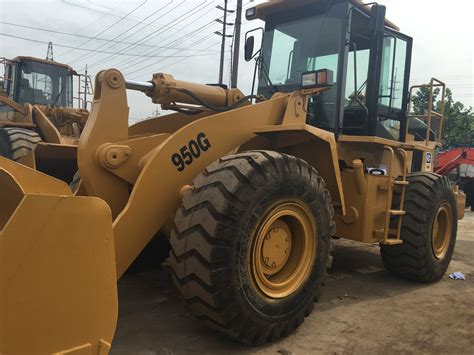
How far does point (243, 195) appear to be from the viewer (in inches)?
119

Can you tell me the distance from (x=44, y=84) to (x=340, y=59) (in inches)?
344

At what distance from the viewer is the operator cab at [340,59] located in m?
4.78

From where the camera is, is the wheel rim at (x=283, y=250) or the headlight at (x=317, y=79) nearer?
the wheel rim at (x=283, y=250)

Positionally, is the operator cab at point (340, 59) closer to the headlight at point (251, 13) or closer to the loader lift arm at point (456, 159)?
the headlight at point (251, 13)

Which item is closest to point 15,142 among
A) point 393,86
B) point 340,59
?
point 340,59

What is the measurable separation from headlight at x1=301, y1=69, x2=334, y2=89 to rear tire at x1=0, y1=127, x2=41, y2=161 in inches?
222

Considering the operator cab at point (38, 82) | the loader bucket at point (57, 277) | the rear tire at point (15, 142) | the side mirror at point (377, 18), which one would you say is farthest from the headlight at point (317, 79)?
the operator cab at point (38, 82)

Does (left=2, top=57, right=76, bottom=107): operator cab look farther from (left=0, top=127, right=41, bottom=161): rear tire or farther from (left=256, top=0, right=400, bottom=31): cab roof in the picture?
(left=256, top=0, right=400, bottom=31): cab roof

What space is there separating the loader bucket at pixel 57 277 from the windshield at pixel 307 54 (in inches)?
123

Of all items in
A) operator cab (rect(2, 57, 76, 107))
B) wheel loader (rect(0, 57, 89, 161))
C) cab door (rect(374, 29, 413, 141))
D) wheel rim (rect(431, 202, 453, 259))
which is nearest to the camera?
cab door (rect(374, 29, 413, 141))

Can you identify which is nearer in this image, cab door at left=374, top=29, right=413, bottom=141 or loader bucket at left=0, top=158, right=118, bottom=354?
loader bucket at left=0, top=158, right=118, bottom=354

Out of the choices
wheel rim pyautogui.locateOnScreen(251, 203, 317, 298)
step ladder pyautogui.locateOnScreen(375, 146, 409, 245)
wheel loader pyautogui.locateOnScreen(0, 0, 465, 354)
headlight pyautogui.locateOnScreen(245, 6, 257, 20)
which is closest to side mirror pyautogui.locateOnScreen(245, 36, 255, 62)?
wheel loader pyautogui.locateOnScreen(0, 0, 465, 354)

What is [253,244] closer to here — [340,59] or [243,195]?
[243,195]

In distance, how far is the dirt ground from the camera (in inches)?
127
